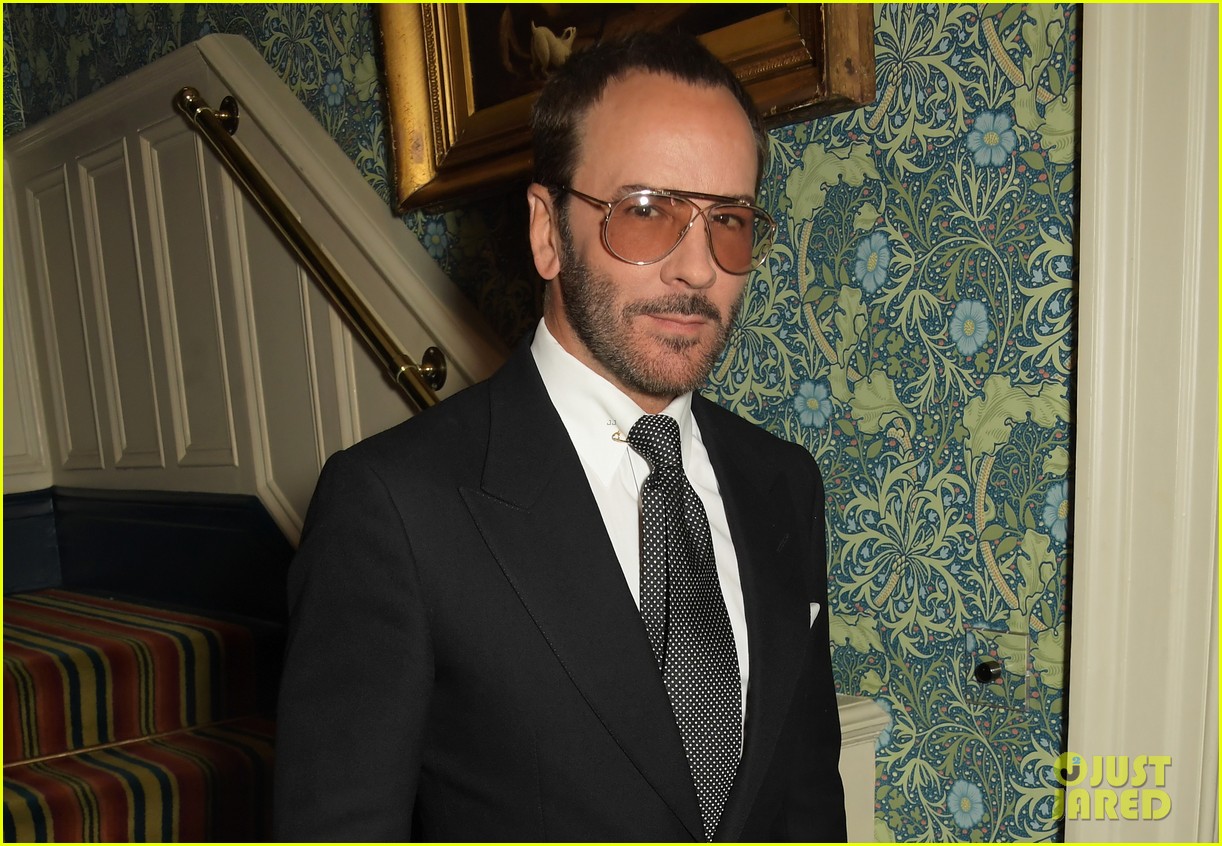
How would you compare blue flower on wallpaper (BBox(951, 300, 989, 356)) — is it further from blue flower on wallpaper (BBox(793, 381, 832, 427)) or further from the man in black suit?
the man in black suit

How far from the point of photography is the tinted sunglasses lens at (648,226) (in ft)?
4.79

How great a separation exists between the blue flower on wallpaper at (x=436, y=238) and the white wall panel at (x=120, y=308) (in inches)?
58.6

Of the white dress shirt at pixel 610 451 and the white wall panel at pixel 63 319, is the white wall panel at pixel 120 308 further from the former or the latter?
the white dress shirt at pixel 610 451

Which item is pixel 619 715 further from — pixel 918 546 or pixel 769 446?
pixel 918 546

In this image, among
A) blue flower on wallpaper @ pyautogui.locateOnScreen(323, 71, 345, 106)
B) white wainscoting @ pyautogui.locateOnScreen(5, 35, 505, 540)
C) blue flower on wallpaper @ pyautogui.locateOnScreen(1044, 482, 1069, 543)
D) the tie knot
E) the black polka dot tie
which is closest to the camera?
the black polka dot tie

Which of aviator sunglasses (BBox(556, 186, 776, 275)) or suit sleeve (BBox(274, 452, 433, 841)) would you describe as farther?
aviator sunglasses (BBox(556, 186, 776, 275))

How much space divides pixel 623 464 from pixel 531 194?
1.40 ft

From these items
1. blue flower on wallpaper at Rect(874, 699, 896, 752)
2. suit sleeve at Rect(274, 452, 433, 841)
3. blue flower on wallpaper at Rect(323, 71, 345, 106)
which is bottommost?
blue flower on wallpaper at Rect(874, 699, 896, 752)

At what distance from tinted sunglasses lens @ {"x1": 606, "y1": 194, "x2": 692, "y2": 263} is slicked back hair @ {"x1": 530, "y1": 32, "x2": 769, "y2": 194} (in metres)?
0.13

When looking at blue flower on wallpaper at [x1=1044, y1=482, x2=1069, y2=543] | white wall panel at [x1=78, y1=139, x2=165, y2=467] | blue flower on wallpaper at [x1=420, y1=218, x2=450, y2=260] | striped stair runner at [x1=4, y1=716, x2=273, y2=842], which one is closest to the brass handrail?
blue flower on wallpaper at [x1=420, y1=218, x2=450, y2=260]

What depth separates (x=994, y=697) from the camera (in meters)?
1.72

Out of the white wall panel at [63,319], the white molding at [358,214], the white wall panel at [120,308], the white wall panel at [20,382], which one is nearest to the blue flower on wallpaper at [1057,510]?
the white molding at [358,214]

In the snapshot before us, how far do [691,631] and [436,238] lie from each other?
1589 millimetres

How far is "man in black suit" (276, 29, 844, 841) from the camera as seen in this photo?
1302mm
